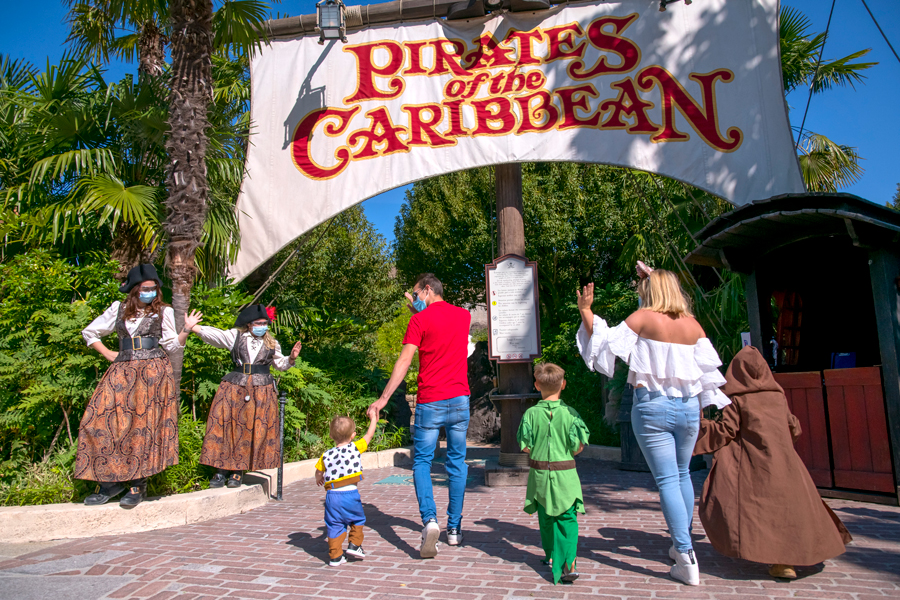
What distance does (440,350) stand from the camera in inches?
163

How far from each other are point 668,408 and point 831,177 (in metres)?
9.24

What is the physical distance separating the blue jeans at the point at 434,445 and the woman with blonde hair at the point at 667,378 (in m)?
1.06

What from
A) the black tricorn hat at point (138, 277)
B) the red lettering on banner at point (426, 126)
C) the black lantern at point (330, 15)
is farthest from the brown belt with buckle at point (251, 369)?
the black lantern at point (330, 15)

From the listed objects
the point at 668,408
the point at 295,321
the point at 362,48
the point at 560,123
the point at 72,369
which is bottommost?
the point at 668,408

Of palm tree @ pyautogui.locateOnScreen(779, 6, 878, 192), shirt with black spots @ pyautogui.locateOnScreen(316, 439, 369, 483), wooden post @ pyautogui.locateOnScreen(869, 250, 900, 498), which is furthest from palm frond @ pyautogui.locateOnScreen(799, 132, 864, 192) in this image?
shirt with black spots @ pyautogui.locateOnScreen(316, 439, 369, 483)

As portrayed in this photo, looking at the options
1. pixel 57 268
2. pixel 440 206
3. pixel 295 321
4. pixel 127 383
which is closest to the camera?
pixel 127 383

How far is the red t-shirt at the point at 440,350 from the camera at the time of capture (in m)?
4.10

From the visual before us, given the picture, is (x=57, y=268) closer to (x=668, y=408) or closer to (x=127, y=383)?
(x=127, y=383)

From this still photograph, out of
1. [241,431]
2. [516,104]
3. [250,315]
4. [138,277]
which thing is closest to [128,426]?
[241,431]

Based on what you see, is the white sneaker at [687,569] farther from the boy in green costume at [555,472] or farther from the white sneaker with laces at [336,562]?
the white sneaker with laces at [336,562]

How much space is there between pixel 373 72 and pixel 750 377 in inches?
224

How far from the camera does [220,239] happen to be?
7191 millimetres

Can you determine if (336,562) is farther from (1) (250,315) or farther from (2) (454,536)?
(1) (250,315)

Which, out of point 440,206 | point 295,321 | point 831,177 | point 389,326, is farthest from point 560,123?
point 389,326
